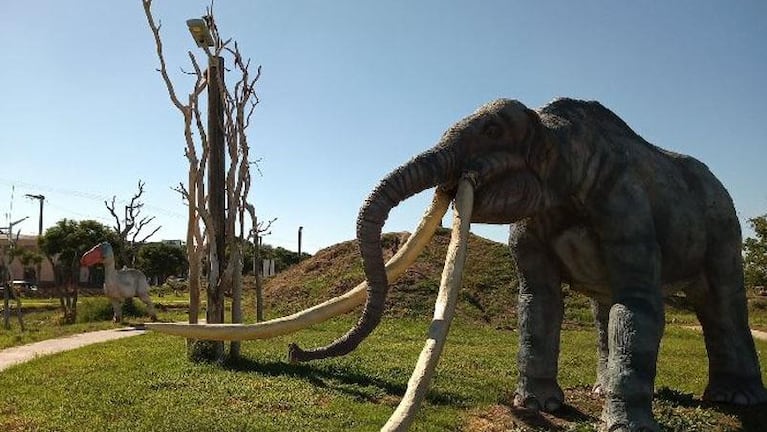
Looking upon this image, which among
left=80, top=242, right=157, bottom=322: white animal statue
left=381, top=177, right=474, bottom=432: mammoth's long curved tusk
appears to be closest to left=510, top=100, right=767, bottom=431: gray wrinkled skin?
left=381, top=177, right=474, bottom=432: mammoth's long curved tusk

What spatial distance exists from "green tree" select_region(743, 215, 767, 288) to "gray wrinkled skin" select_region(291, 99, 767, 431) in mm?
24373

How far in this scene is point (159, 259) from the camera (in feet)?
150

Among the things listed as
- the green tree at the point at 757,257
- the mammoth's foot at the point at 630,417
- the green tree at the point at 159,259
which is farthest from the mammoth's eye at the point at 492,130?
the green tree at the point at 159,259

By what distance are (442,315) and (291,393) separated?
407 centimetres

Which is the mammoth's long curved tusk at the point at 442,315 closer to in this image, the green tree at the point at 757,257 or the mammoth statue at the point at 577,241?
the mammoth statue at the point at 577,241

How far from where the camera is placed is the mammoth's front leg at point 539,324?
17.5ft

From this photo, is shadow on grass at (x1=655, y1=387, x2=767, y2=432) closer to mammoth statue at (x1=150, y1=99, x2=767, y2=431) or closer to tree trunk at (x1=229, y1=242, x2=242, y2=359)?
mammoth statue at (x1=150, y1=99, x2=767, y2=431)

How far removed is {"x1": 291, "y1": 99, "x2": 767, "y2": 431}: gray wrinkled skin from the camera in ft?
13.8

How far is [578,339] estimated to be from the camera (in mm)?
14289

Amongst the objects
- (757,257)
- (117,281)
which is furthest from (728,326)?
(757,257)

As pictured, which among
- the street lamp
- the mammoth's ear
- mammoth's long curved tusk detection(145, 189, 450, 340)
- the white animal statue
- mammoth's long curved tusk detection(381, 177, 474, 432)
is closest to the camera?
mammoth's long curved tusk detection(381, 177, 474, 432)

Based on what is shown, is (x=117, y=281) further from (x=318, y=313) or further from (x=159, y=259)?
(x=159, y=259)

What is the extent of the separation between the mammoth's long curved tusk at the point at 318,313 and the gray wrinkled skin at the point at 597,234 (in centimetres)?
17

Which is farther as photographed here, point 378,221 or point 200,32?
point 200,32
